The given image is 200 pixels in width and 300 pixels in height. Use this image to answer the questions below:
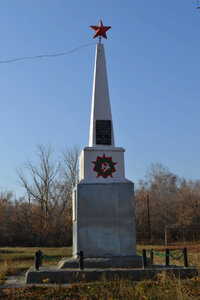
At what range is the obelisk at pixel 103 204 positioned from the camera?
33.2ft

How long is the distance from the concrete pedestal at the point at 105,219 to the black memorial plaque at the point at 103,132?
5.47ft

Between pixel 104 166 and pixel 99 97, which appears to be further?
pixel 99 97

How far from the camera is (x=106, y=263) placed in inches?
373

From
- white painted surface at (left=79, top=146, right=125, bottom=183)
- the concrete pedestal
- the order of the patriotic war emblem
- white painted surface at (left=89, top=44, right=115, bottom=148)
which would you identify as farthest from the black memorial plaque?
the concrete pedestal

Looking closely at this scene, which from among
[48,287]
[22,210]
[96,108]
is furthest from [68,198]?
[48,287]

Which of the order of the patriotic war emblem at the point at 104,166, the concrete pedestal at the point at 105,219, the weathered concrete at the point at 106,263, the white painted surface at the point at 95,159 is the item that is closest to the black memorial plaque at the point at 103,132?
the white painted surface at the point at 95,159

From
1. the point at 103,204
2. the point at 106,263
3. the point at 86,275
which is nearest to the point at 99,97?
the point at 103,204

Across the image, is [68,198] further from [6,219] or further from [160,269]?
[160,269]

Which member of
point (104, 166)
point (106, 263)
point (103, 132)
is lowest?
point (106, 263)

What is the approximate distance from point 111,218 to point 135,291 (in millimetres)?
3839

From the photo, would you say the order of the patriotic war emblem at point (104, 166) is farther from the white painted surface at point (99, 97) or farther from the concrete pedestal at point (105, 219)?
the white painted surface at point (99, 97)

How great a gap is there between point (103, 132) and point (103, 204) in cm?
259

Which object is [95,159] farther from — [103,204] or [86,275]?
[86,275]

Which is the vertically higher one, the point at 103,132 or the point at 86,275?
the point at 103,132
